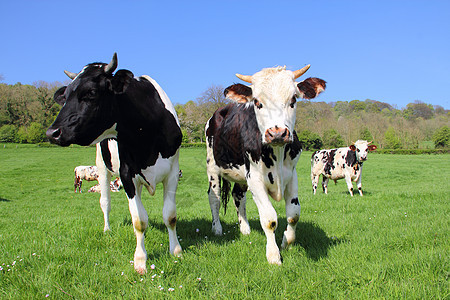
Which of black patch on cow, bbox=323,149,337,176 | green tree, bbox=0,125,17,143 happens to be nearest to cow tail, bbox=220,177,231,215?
black patch on cow, bbox=323,149,337,176

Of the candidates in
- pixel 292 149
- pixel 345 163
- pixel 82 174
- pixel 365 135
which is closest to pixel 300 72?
pixel 292 149

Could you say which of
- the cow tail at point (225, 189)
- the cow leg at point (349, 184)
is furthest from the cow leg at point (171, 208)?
the cow leg at point (349, 184)

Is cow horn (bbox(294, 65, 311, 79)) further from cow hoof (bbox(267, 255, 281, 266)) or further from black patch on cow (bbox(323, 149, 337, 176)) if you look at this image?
black patch on cow (bbox(323, 149, 337, 176))

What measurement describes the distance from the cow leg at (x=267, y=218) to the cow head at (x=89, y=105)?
180 cm

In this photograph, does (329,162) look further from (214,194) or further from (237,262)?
(237,262)

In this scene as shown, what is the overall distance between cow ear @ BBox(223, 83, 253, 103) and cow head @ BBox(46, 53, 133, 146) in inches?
44.1

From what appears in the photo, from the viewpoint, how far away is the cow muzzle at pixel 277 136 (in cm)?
291

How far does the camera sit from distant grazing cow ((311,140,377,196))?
12.4m

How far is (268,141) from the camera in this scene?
2.97 m

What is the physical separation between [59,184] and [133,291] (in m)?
19.8

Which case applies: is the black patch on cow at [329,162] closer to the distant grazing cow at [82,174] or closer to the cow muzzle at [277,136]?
the cow muzzle at [277,136]

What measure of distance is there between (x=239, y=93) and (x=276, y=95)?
2.07 ft

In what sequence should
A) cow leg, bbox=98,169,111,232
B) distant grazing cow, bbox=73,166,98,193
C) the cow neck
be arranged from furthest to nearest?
distant grazing cow, bbox=73,166,98,193, cow leg, bbox=98,169,111,232, the cow neck

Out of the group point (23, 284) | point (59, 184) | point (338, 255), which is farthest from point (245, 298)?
point (59, 184)
